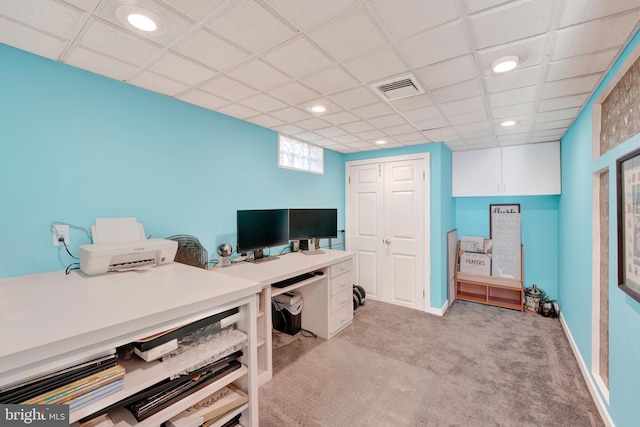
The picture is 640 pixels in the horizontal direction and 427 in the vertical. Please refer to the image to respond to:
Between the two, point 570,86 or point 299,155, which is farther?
point 299,155

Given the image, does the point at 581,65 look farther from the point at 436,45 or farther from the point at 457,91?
the point at 436,45

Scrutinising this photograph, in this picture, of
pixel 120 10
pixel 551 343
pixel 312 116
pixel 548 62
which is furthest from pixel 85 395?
pixel 551 343

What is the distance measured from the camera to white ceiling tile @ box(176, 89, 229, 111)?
2168mm

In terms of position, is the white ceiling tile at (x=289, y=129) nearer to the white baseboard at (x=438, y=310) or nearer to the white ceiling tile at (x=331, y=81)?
the white ceiling tile at (x=331, y=81)

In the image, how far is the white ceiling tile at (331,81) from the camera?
6.01 ft

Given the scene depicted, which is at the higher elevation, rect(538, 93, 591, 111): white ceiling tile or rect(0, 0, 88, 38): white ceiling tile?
rect(0, 0, 88, 38): white ceiling tile

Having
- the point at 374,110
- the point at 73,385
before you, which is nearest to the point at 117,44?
the point at 73,385

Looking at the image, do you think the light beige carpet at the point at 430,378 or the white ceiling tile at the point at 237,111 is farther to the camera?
the white ceiling tile at the point at 237,111

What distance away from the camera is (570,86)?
→ 1.97 m

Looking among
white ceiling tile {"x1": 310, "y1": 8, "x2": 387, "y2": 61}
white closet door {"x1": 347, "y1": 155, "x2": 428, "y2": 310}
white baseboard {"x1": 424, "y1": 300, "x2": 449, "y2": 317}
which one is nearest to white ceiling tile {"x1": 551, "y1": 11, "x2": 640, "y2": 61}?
white ceiling tile {"x1": 310, "y1": 8, "x2": 387, "y2": 61}

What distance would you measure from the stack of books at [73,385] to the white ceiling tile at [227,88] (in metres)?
1.77

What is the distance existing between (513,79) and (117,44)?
2.52 meters

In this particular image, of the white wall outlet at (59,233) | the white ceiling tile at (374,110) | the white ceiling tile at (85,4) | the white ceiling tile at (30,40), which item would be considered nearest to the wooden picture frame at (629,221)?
the white ceiling tile at (374,110)

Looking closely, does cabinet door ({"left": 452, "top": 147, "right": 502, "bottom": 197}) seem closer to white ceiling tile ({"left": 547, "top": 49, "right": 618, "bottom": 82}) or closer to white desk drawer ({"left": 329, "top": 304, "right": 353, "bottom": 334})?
white ceiling tile ({"left": 547, "top": 49, "right": 618, "bottom": 82})
